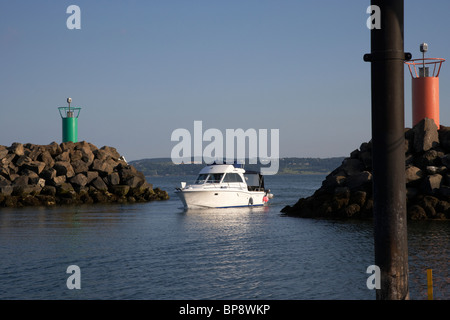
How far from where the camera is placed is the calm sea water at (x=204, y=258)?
13.5 m

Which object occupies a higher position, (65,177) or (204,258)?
(65,177)

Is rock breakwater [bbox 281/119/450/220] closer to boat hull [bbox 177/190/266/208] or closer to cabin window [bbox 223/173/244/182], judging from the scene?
boat hull [bbox 177/190/266/208]

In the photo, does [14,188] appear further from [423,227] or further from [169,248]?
[423,227]

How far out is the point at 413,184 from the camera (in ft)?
99.1

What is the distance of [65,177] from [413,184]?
108 ft

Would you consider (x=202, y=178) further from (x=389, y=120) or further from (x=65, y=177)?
(x=389, y=120)

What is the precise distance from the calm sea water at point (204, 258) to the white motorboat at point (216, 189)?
5.24 metres

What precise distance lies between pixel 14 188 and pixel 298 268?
126 feet

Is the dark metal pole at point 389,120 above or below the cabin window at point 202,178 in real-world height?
above

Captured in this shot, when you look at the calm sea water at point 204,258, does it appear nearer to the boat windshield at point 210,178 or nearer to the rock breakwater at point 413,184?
the rock breakwater at point 413,184

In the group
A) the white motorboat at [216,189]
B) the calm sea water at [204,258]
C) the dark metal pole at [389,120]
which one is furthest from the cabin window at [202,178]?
the dark metal pole at [389,120]

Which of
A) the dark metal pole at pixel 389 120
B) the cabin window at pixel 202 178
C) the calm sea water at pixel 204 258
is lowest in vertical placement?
the calm sea water at pixel 204 258

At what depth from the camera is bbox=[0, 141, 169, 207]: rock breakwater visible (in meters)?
48.4

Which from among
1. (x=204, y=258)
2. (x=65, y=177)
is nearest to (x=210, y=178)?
(x=65, y=177)
